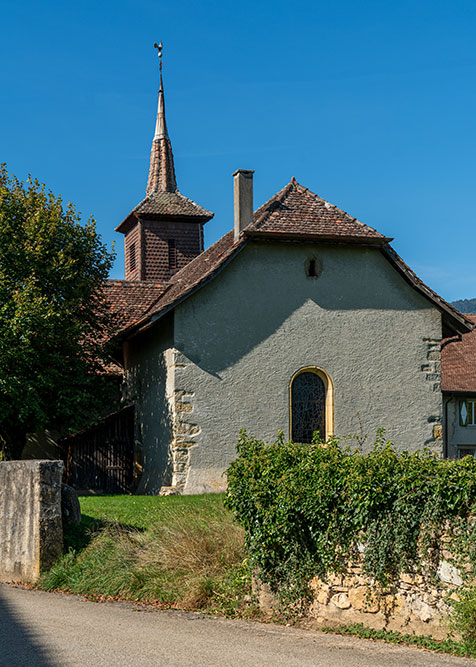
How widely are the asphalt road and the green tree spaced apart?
1076cm

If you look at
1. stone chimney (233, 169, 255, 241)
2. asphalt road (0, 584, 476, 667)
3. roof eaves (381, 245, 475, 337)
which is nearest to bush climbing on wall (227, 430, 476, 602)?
asphalt road (0, 584, 476, 667)

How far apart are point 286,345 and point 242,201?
12.6ft

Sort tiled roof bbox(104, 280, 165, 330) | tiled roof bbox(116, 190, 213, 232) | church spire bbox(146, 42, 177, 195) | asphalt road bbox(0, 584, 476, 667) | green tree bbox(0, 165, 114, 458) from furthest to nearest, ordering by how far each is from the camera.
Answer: church spire bbox(146, 42, 177, 195) → tiled roof bbox(116, 190, 213, 232) → tiled roof bbox(104, 280, 165, 330) → green tree bbox(0, 165, 114, 458) → asphalt road bbox(0, 584, 476, 667)

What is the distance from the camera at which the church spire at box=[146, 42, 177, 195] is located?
34.2 meters

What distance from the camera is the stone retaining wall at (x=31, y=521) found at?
12.4 metres

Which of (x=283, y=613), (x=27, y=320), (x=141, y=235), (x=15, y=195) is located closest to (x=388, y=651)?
(x=283, y=613)

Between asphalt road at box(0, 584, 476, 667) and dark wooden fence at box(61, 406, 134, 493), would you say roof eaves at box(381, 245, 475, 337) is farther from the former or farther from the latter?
asphalt road at box(0, 584, 476, 667)

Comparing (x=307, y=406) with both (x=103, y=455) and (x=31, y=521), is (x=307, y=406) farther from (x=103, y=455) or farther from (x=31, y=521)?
(x=31, y=521)

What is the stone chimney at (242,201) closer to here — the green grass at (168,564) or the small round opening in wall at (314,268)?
the small round opening in wall at (314,268)

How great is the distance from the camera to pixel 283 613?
32.7 feet

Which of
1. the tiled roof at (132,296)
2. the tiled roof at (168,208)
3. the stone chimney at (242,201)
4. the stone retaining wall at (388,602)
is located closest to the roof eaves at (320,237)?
the stone chimney at (242,201)

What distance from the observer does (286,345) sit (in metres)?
22.1

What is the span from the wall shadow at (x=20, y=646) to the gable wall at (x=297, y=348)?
11.6m

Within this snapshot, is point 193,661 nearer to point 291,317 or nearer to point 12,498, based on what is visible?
point 12,498
